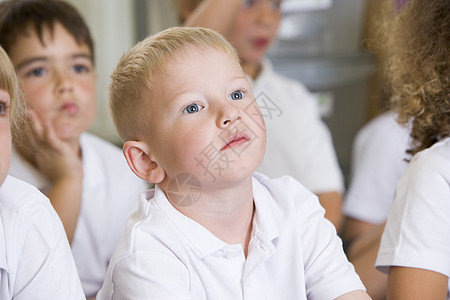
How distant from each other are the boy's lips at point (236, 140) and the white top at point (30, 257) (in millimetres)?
157

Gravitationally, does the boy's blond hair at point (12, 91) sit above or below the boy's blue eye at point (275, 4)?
→ above

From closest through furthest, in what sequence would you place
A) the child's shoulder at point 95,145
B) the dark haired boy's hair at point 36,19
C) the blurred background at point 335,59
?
the dark haired boy's hair at point 36,19
the child's shoulder at point 95,145
the blurred background at point 335,59

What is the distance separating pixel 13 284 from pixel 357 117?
1.36 meters

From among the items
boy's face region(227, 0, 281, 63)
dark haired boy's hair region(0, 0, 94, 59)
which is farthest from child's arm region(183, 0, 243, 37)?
boy's face region(227, 0, 281, 63)

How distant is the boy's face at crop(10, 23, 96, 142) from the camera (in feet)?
2.35

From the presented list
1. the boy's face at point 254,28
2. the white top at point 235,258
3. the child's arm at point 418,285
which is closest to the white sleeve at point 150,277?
the white top at point 235,258

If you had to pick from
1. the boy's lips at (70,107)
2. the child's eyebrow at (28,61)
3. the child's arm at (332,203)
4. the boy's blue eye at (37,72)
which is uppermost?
the child's eyebrow at (28,61)

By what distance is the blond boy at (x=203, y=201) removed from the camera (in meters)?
0.49

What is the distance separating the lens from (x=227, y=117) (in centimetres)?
48

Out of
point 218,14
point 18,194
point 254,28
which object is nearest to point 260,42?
point 254,28

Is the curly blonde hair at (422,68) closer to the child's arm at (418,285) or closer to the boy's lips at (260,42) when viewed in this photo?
the child's arm at (418,285)

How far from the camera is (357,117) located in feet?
5.58

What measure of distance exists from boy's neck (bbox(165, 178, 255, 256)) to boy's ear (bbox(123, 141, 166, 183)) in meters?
0.03

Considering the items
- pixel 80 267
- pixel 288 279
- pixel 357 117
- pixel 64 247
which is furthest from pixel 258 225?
pixel 357 117
